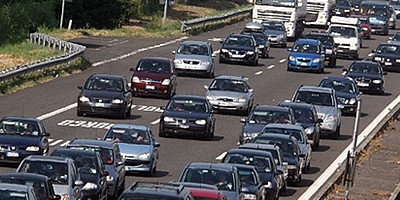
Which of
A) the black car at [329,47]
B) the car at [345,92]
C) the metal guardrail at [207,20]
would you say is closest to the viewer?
the car at [345,92]

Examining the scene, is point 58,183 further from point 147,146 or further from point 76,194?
point 147,146

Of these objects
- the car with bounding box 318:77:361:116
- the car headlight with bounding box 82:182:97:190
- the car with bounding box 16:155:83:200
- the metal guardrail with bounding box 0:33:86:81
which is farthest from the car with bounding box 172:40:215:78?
the car with bounding box 16:155:83:200

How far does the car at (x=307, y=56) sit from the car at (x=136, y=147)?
1318 inches

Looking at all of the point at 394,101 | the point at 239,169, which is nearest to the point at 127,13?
the point at 394,101

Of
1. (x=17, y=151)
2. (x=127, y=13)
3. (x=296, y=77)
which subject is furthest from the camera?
(x=127, y=13)

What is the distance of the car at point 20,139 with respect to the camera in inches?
1470

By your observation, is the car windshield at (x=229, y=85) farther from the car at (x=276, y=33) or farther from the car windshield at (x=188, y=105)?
the car at (x=276, y=33)

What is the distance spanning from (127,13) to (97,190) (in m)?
65.0

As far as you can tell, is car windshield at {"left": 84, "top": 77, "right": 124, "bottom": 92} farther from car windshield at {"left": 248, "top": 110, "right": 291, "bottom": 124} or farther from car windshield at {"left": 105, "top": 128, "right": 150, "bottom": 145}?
car windshield at {"left": 105, "top": 128, "right": 150, "bottom": 145}

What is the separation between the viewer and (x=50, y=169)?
30.6 meters

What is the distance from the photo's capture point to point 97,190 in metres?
31.4

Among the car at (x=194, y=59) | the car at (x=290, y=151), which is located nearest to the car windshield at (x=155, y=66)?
the car at (x=194, y=59)

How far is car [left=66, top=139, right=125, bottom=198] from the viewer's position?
1320 inches

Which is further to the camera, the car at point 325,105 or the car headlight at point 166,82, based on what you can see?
the car headlight at point 166,82
